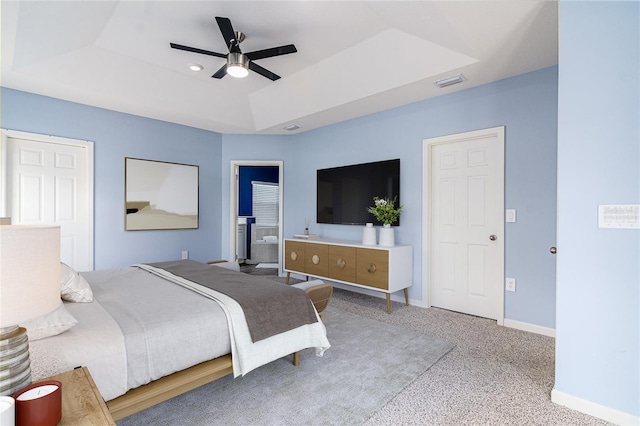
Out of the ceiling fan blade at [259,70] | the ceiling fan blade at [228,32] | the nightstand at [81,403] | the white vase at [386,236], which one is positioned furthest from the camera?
the white vase at [386,236]

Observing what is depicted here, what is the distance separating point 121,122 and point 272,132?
208 centimetres

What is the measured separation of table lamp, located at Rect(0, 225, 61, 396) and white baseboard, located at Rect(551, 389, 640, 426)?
249 centimetres

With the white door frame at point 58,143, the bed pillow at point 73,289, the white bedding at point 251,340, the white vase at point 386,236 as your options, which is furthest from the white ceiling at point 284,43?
the white bedding at point 251,340

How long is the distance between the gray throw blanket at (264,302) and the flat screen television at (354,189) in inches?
84.7

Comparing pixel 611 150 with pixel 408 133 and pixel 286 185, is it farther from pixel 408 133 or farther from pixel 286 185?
pixel 286 185

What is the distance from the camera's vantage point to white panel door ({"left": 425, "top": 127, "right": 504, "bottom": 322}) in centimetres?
324

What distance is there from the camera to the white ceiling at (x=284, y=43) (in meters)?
2.45

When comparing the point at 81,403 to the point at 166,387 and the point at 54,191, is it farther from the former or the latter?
the point at 54,191

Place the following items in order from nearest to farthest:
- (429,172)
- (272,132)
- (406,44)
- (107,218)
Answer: (406,44)
(429,172)
(107,218)
(272,132)

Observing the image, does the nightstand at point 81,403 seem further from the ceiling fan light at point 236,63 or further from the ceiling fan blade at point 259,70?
the ceiling fan blade at point 259,70

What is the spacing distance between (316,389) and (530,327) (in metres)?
2.23

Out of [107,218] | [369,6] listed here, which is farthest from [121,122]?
[369,6]

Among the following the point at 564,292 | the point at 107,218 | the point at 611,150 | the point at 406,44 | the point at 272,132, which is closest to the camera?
the point at 611,150

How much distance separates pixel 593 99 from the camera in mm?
1774
